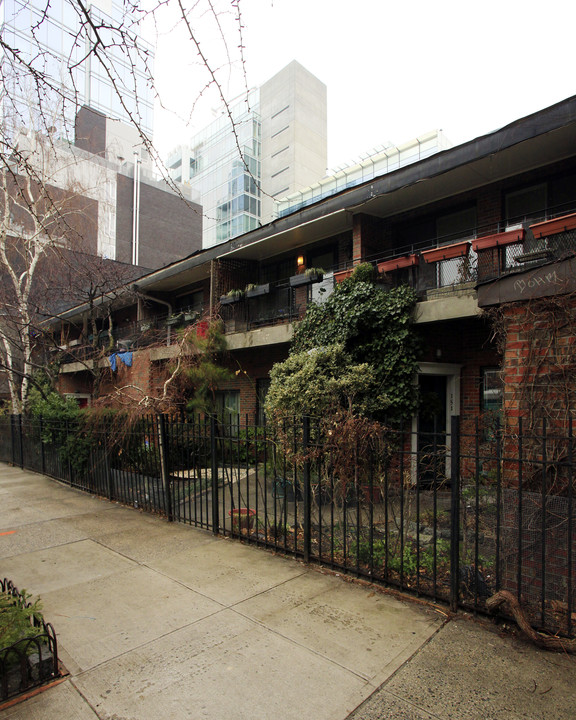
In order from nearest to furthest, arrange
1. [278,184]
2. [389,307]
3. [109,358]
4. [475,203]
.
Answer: [389,307], [475,203], [109,358], [278,184]

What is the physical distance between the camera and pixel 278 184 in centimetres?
5397

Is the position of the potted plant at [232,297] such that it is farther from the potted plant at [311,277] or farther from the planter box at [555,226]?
the planter box at [555,226]

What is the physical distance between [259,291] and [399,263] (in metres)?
4.29

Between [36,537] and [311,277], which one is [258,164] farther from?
[36,537]

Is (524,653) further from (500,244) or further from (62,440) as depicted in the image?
(62,440)

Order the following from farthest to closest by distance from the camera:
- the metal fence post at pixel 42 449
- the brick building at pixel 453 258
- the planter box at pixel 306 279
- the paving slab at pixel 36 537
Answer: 1. the metal fence post at pixel 42 449
2. the planter box at pixel 306 279
3. the paving slab at pixel 36 537
4. the brick building at pixel 453 258

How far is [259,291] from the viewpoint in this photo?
1158 cm

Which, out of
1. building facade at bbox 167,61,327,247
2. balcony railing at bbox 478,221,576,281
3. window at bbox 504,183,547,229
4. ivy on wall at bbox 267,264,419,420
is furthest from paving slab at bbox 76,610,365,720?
building facade at bbox 167,61,327,247

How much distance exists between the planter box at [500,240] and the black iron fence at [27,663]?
7.28 m

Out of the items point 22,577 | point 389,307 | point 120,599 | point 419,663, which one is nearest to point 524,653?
point 419,663

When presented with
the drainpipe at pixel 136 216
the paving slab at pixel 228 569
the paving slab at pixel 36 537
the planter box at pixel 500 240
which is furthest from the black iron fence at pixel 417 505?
the drainpipe at pixel 136 216

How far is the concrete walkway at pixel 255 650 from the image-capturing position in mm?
2674

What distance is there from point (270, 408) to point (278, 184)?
50.8m

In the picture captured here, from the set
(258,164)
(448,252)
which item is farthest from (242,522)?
(258,164)
